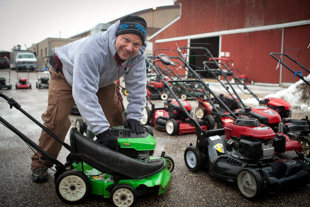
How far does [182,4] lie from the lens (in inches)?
747

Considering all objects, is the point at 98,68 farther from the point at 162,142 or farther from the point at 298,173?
the point at 162,142

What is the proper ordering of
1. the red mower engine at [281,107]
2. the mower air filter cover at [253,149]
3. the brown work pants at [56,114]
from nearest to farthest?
the mower air filter cover at [253,149]
the brown work pants at [56,114]
the red mower engine at [281,107]

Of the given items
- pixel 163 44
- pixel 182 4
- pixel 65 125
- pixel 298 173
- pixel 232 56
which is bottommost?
pixel 298 173

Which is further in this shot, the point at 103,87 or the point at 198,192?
the point at 103,87

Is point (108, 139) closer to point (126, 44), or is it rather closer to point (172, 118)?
point (126, 44)

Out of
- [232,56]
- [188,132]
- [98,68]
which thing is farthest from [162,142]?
[232,56]

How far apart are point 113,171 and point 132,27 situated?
1107 mm

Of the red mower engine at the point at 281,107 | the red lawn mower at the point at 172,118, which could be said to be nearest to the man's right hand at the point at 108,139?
the red lawn mower at the point at 172,118

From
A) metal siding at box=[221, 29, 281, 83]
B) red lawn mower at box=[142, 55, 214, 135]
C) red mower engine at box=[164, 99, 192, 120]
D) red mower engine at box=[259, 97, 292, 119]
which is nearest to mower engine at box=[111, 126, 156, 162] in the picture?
red lawn mower at box=[142, 55, 214, 135]

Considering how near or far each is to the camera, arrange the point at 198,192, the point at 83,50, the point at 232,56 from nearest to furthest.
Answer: the point at 83,50
the point at 198,192
the point at 232,56

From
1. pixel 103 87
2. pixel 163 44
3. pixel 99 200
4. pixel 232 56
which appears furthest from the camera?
pixel 163 44

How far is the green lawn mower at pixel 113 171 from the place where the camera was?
2000 mm

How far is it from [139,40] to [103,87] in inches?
30.6

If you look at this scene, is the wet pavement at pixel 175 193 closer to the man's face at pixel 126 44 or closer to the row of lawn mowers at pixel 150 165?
the row of lawn mowers at pixel 150 165
